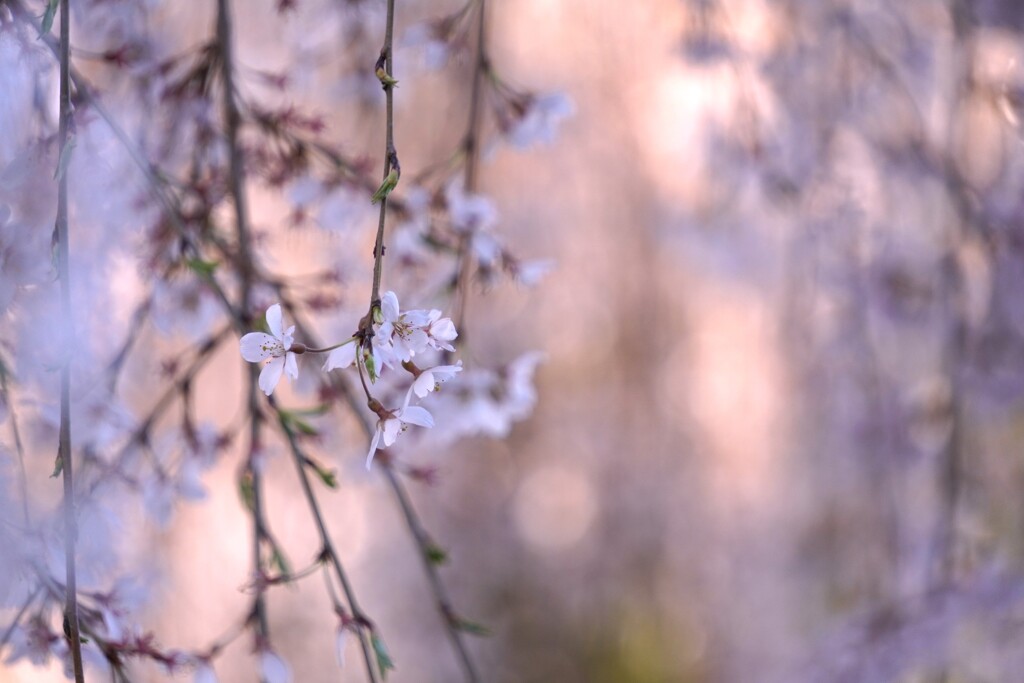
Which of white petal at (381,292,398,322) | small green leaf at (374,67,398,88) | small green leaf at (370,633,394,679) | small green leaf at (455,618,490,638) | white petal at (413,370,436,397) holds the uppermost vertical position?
small green leaf at (374,67,398,88)

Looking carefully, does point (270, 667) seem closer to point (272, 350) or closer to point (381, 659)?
point (381, 659)

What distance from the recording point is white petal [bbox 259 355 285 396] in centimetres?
61

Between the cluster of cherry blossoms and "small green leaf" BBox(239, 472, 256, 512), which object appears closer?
the cluster of cherry blossoms

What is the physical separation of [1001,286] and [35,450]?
1.52m

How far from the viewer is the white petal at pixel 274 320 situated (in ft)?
1.97

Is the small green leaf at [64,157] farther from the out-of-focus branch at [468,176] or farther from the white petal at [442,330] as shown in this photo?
the out-of-focus branch at [468,176]

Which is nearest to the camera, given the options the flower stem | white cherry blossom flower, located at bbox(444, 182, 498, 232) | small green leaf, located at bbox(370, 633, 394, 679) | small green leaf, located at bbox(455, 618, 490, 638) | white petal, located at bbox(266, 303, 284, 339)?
the flower stem

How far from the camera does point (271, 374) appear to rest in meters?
0.62

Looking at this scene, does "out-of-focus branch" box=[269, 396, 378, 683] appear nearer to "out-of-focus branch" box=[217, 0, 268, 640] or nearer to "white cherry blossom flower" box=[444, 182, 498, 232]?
"out-of-focus branch" box=[217, 0, 268, 640]

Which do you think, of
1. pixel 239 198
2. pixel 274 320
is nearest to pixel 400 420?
pixel 274 320

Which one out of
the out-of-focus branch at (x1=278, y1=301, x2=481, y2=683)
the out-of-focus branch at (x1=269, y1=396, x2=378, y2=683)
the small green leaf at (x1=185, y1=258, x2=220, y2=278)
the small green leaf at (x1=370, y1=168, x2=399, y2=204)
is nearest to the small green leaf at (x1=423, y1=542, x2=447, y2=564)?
the out-of-focus branch at (x1=278, y1=301, x2=481, y2=683)

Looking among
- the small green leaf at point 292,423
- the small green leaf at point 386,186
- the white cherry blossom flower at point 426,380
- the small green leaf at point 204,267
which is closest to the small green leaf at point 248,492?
the small green leaf at point 292,423

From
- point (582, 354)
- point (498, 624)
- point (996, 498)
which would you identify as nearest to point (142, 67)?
point (996, 498)

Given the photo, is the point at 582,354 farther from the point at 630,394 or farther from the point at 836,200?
the point at 836,200
